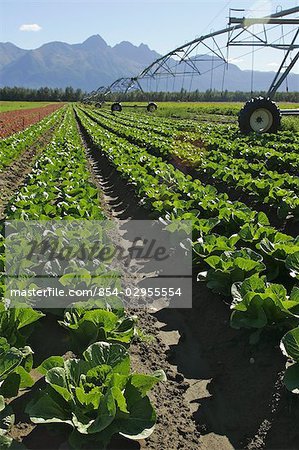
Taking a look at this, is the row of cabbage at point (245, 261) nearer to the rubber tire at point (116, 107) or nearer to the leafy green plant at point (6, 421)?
the leafy green plant at point (6, 421)

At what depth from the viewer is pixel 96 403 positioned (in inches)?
111

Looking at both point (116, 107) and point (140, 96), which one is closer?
point (116, 107)

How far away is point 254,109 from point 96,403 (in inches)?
553

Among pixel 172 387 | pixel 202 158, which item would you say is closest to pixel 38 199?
pixel 172 387

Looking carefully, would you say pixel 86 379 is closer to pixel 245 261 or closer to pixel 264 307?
pixel 264 307

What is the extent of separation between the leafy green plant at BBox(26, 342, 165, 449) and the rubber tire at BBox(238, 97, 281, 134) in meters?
13.5

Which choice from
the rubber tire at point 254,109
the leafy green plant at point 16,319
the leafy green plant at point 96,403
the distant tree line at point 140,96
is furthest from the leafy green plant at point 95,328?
the distant tree line at point 140,96

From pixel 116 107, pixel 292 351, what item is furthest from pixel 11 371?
pixel 116 107

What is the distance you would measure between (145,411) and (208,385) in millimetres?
1055

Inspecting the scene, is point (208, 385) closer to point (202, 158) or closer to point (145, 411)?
point (145, 411)

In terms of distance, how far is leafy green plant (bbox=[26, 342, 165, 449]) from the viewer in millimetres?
2760

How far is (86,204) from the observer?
6.83 meters

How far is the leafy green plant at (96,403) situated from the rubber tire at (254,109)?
13513 mm

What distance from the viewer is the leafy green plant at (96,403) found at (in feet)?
9.05
